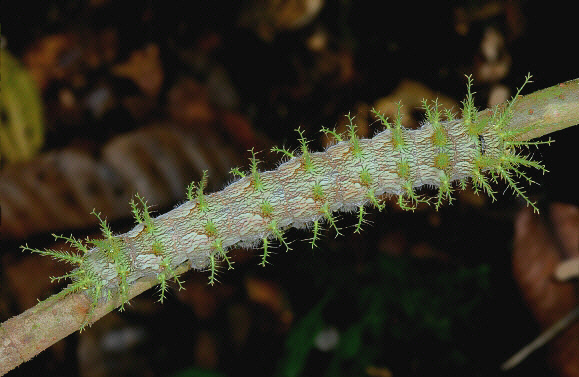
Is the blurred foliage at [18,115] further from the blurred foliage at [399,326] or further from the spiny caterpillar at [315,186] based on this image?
the blurred foliage at [399,326]

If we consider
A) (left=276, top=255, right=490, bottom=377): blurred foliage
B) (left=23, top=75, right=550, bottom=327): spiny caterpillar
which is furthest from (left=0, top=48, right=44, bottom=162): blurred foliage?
(left=276, top=255, right=490, bottom=377): blurred foliage

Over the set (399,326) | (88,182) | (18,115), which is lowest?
(399,326)

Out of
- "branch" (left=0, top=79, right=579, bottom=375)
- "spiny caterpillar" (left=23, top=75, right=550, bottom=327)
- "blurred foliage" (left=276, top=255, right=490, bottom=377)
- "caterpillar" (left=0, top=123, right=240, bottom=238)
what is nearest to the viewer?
"branch" (left=0, top=79, right=579, bottom=375)

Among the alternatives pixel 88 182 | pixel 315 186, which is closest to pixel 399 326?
pixel 315 186

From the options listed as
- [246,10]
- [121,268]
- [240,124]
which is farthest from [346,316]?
[246,10]

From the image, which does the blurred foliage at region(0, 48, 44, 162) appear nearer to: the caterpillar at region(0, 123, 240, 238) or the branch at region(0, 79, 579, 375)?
the caterpillar at region(0, 123, 240, 238)

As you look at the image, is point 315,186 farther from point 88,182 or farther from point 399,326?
point 399,326

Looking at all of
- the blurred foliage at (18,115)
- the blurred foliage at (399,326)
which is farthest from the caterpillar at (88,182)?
the blurred foliage at (399,326)

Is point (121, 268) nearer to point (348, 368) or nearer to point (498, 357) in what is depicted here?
point (348, 368)
